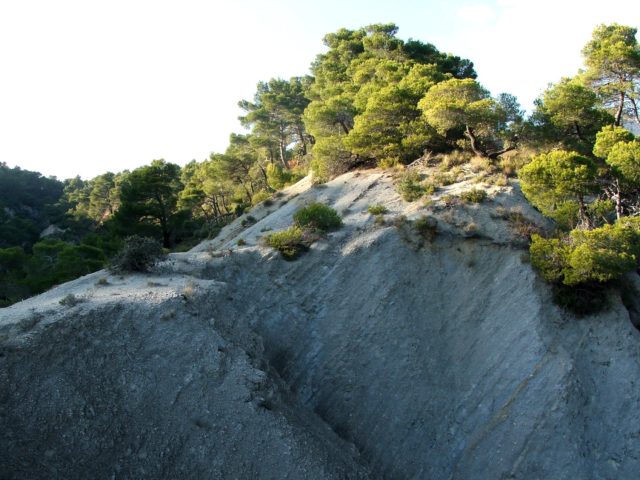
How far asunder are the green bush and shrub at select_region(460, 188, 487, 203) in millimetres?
7393

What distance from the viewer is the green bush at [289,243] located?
18.0m

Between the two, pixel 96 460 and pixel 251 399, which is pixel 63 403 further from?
pixel 251 399

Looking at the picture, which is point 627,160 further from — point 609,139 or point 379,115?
point 379,115

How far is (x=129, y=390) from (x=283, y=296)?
24.6 ft

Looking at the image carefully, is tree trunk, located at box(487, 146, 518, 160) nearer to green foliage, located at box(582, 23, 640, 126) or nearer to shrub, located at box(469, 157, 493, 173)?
Result: shrub, located at box(469, 157, 493, 173)

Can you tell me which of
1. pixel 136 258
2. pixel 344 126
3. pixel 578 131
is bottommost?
pixel 578 131

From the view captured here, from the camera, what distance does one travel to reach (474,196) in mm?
19125

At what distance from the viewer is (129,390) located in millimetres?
9852

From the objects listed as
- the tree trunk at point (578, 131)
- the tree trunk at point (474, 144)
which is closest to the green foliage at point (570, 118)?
the tree trunk at point (578, 131)

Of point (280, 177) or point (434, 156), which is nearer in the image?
point (434, 156)

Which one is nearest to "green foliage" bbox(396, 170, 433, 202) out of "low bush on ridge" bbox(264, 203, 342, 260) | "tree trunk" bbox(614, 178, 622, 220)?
"low bush on ridge" bbox(264, 203, 342, 260)

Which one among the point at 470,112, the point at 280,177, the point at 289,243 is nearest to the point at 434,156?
the point at 470,112

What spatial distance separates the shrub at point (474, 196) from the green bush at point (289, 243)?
739 centimetres

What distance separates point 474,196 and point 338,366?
32.3 ft
